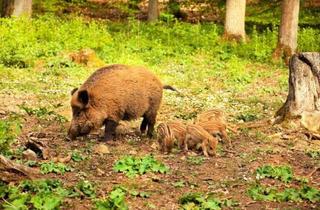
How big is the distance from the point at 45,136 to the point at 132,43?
31.6ft

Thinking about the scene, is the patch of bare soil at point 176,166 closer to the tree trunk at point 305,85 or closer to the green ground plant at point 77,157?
the green ground plant at point 77,157

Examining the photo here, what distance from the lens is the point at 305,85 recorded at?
11023 mm

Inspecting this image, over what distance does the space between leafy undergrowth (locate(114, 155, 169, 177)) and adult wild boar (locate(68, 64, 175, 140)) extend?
164 centimetres

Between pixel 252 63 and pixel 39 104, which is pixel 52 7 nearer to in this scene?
pixel 252 63

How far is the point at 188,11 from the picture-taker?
31547mm

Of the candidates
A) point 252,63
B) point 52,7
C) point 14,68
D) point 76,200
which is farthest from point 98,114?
point 52,7

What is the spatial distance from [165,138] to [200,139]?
0.46m

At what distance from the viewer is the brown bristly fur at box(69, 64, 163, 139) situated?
31.6 feet

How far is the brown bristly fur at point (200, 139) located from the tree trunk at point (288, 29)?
1050 centimetres

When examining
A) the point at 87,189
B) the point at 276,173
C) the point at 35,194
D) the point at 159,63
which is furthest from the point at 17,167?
the point at 159,63

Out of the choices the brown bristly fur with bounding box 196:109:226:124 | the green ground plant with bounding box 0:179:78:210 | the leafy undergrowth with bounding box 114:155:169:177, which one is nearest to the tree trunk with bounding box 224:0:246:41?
the brown bristly fur with bounding box 196:109:226:124

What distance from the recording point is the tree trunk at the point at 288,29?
18.9 m

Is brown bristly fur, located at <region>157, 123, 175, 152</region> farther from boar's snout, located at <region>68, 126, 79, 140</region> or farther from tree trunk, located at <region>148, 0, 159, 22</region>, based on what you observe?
tree trunk, located at <region>148, 0, 159, 22</region>

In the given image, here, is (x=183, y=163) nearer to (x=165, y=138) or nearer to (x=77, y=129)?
(x=165, y=138)
